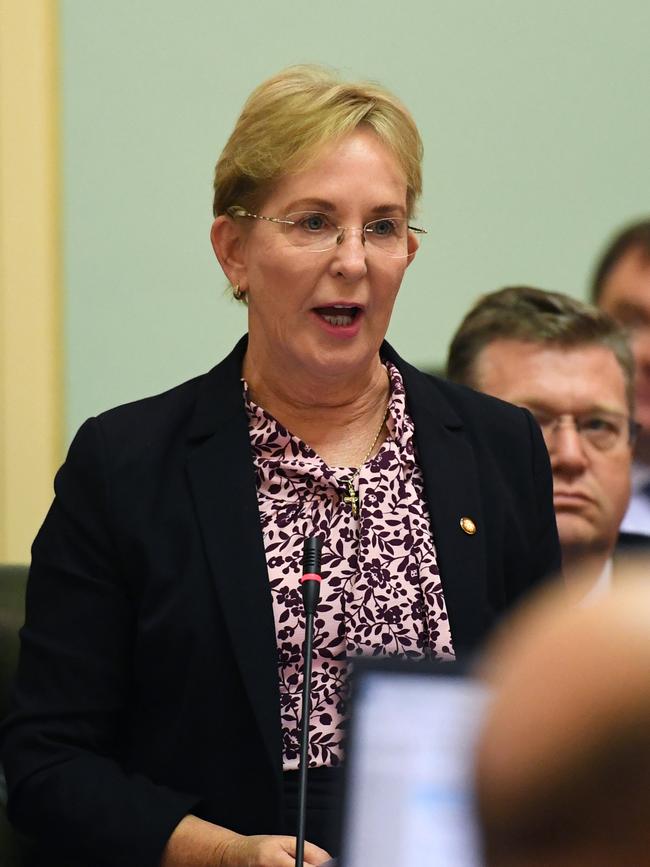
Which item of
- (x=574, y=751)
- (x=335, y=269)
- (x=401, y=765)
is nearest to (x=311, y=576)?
(x=335, y=269)

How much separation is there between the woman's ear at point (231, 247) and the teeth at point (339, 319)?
171 millimetres

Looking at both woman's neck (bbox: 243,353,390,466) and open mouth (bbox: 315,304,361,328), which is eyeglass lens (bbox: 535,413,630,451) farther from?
open mouth (bbox: 315,304,361,328)

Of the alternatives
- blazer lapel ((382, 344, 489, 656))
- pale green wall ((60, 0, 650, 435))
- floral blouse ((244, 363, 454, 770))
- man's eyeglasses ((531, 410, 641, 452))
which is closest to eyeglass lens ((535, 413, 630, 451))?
man's eyeglasses ((531, 410, 641, 452))

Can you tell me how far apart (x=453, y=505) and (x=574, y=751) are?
1493 mm

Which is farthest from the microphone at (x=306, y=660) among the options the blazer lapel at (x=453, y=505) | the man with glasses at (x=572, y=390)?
the man with glasses at (x=572, y=390)

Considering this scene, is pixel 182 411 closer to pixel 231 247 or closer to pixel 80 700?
pixel 231 247

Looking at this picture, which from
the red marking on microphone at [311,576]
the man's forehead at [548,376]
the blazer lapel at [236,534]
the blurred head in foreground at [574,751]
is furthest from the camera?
the man's forehead at [548,376]

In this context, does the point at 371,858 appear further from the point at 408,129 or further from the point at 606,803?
the point at 408,129

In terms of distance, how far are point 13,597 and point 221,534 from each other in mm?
492

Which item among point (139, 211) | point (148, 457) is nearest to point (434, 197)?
point (139, 211)

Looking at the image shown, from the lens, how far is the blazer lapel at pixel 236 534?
1.92 meters

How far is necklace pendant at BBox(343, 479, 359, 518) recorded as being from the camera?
2057mm

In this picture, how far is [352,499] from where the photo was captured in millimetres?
2066

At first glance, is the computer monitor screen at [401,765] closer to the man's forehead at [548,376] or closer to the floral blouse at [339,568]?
the floral blouse at [339,568]
